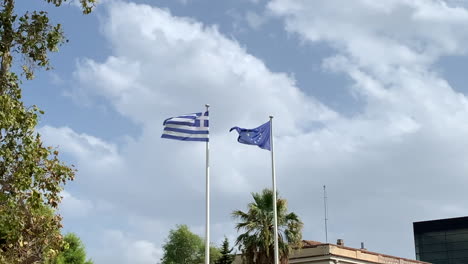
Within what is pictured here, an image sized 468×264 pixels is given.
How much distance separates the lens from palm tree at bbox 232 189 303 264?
42188 mm

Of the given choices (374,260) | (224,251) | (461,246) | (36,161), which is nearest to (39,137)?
(36,161)

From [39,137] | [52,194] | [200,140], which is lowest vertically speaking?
[52,194]

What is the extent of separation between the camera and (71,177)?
2467 cm

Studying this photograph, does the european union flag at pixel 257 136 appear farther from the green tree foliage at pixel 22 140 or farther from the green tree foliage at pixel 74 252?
the green tree foliage at pixel 74 252

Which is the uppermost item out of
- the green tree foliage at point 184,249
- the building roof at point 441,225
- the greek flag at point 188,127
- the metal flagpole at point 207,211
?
the building roof at point 441,225

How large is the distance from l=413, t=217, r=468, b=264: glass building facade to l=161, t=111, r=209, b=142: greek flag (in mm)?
85355

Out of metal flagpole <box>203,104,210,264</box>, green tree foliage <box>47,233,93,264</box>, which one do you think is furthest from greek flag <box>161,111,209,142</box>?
green tree foliage <box>47,233,93,264</box>

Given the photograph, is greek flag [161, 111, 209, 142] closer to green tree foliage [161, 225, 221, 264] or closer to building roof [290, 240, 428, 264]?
building roof [290, 240, 428, 264]

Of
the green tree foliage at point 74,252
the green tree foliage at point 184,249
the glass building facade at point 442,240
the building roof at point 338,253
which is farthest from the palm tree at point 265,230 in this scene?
the glass building facade at point 442,240

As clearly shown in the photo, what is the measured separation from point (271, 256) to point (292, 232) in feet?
7.10

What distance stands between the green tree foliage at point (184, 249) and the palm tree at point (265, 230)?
5389 centimetres

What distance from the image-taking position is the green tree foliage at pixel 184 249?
A: 318 ft

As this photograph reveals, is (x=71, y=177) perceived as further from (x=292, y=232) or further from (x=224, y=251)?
(x=224, y=251)

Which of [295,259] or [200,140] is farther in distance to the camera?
[295,259]
